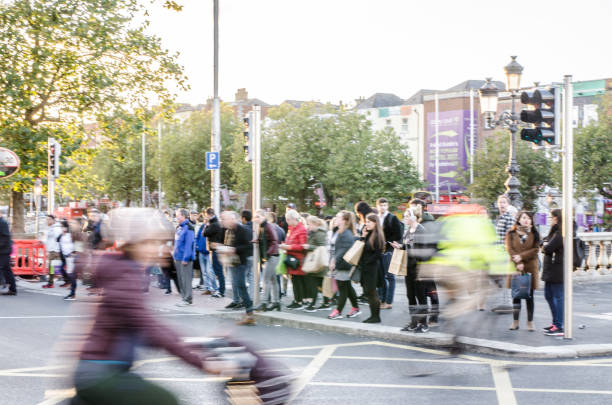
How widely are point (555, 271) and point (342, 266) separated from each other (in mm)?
3164

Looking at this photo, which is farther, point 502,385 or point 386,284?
point 386,284

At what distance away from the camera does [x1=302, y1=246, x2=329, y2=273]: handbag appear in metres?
11.7

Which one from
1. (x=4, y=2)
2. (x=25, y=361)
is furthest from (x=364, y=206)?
(x=4, y=2)

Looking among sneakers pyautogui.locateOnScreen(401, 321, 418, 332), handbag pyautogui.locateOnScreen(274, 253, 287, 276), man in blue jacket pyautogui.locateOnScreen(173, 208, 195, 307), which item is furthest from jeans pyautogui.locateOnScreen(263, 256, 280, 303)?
sneakers pyautogui.locateOnScreen(401, 321, 418, 332)

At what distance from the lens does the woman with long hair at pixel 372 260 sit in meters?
10.1

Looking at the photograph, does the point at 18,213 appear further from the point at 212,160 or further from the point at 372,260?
the point at 372,260

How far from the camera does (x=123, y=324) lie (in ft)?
10.3

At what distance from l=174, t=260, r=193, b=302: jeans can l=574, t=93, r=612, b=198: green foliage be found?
29.1 meters

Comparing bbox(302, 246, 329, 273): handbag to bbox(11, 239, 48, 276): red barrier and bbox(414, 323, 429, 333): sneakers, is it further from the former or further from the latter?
bbox(11, 239, 48, 276): red barrier

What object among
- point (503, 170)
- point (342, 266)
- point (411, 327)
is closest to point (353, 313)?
point (342, 266)

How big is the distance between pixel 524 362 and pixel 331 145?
36.9 metres

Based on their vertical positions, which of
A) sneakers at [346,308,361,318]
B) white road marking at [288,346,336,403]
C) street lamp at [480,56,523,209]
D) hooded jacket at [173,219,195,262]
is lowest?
white road marking at [288,346,336,403]

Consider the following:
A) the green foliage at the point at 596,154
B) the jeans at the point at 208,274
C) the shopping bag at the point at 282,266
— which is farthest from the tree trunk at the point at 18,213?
the green foliage at the point at 596,154

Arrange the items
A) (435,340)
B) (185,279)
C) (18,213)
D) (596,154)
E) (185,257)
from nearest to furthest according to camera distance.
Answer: (435,340) → (185,257) → (185,279) → (18,213) → (596,154)
